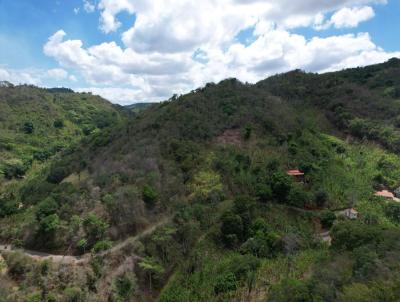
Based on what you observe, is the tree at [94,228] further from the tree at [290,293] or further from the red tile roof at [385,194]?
the red tile roof at [385,194]

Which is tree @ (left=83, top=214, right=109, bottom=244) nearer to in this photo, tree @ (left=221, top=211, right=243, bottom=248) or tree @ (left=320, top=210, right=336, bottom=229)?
tree @ (left=221, top=211, right=243, bottom=248)

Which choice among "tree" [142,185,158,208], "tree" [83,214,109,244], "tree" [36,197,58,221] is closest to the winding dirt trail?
"tree" [83,214,109,244]

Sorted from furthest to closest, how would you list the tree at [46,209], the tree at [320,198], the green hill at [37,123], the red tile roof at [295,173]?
the green hill at [37,123]
the red tile roof at [295,173]
the tree at [320,198]
the tree at [46,209]

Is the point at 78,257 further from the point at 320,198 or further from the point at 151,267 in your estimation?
the point at 320,198

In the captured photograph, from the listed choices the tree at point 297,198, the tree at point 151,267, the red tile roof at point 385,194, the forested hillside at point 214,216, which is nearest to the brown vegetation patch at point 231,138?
the forested hillside at point 214,216

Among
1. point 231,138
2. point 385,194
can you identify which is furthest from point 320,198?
point 231,138

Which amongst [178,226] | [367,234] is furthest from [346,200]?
[178,226]

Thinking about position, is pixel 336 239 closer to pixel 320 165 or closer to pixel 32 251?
pixel 320 165
